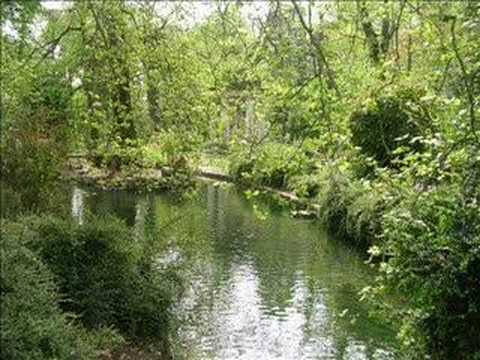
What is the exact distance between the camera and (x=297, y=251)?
14102mm

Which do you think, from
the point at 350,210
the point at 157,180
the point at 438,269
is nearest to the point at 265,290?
the point at 157,180

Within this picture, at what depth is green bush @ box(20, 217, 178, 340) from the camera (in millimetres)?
7238

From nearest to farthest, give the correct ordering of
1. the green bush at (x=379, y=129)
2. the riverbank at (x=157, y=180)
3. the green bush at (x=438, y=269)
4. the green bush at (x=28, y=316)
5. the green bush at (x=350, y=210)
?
1. the green bush at (x=28, y=316)
2. the green bush at (x=438, y=269)
3. the riverbank at (x=157, y=180)
4. the green bush at (x=350, y=210)
5. the green bush at (x=379, y=129)

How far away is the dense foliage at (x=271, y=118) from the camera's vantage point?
535cm

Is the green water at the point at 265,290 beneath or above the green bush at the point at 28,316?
beneath

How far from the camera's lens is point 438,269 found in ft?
19.8

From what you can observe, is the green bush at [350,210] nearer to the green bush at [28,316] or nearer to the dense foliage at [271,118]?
the dense foliage at [271,118]

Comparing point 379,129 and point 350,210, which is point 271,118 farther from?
point 379,129

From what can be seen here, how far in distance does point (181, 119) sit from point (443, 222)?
293cm

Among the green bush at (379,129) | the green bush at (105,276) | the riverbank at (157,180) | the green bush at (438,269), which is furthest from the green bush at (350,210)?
the green bush at (438,269)

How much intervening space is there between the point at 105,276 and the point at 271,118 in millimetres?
2506

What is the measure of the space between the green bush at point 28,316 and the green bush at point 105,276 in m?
1.60

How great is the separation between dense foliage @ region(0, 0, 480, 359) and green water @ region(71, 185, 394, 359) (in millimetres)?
806

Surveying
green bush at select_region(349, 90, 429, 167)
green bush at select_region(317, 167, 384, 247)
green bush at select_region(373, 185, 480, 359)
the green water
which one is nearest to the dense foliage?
green bush at select_region(373, 185, 480, 359)
